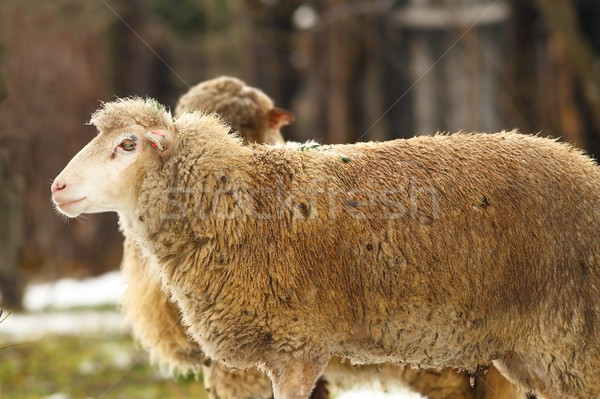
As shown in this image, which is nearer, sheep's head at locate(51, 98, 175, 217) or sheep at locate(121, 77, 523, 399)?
sheep's head at locate(51, 98, 175, 217)

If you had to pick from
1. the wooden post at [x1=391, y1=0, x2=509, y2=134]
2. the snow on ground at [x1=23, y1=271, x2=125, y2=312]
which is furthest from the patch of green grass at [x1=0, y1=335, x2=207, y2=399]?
the wooden post at [x1=391, y1=0, x2=509, y2=134]

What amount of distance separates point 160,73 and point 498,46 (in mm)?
7837

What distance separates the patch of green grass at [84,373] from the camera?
6914 millimetres

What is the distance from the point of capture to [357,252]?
3666 millimetres

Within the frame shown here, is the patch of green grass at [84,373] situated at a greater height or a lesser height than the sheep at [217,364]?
lesser

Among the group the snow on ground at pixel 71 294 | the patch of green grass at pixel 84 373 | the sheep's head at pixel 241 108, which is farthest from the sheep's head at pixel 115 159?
the snow on ground at pixel 71 294

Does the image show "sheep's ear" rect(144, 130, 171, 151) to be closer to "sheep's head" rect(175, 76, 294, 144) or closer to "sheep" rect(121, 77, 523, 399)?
"sheep" rect(121, 77, 523, 399)

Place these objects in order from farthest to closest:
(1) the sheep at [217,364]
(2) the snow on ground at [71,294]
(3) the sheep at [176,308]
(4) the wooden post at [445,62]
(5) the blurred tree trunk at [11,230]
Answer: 1. (4) the wooden post at [445,62]
2. (2) the snow on ground at [71,294]
3. (5) the blurred tree trunk at [11,230]
4. (3) the sheep at [176,308]
5. (1) the sheep at [217,364]

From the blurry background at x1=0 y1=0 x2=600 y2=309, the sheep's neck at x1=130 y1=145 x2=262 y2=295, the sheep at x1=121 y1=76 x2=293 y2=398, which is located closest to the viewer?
the sheep's neck at x1=130 y1=145 x2=262 y2=295

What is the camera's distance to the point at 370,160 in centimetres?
389

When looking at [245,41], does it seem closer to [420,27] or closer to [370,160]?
[420,27]

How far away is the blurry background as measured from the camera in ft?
34.9

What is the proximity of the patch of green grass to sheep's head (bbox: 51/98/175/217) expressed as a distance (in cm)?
325

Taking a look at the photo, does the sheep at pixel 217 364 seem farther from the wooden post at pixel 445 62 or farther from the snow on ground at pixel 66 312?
the wooden post at pixel 445 62
